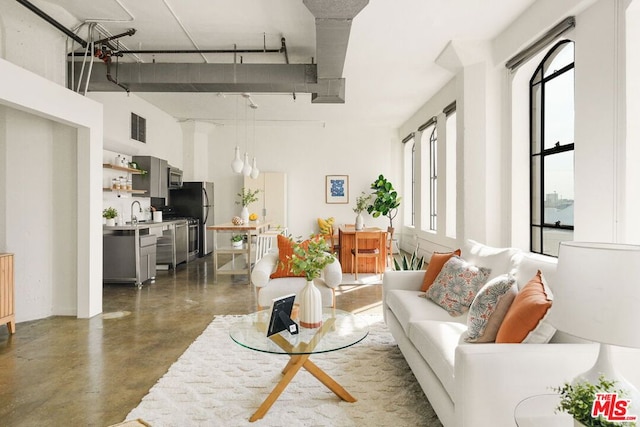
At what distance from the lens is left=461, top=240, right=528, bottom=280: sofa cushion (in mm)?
2774

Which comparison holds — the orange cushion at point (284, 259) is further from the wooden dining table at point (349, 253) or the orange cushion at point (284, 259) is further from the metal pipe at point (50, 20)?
the metal pipe at point (50, 20)

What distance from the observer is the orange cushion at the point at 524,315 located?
5.84ft

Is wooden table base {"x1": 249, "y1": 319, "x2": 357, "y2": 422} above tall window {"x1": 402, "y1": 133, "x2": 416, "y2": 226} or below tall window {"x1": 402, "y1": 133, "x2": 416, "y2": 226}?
below

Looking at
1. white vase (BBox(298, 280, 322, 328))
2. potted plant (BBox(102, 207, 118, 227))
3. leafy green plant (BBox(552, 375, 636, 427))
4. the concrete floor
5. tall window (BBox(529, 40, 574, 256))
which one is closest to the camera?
leafy green plant (BBox(552, 375, 636, 427))

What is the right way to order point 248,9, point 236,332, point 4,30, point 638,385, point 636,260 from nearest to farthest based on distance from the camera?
point 636,260 < point 638,385 < point 236,332 < point 4,30 < point 248,9

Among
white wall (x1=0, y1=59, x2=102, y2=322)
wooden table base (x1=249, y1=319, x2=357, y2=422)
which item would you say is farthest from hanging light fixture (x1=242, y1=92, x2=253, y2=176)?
wooden table base (x1=249, y1=319, x2=357, y2=422)

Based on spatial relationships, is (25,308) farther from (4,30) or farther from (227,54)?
(227,54)

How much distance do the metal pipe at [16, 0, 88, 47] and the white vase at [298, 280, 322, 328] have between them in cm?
372

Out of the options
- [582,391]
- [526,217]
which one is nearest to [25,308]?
[582,391]

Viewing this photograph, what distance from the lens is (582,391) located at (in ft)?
3.67

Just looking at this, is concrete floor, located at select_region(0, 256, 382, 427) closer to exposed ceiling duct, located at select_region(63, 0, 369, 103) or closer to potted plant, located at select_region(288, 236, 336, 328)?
potted plant, located at select_region(288, 236, 336, 328)

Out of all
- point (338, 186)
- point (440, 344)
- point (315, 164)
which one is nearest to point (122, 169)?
point (315, 164)

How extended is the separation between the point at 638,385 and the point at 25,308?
17.0 feet

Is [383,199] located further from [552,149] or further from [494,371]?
[494,371]
